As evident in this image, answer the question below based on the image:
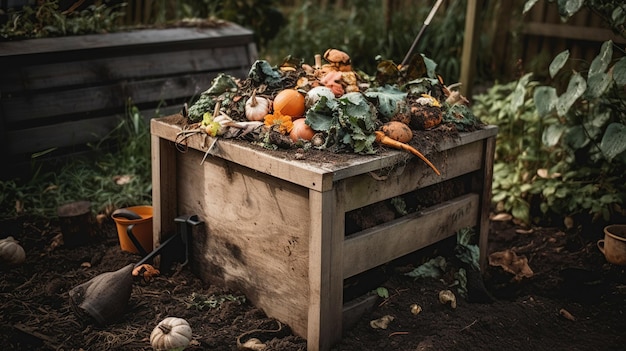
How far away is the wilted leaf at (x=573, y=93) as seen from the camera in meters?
3.59

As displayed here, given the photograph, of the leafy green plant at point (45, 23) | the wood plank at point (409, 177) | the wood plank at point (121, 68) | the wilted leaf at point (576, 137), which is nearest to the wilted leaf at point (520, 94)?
the wilted leaf at point (576, 137)

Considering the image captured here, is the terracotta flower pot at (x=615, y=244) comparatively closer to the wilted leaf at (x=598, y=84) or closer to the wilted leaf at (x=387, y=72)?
the wilted leaf at (x=598, y=84)

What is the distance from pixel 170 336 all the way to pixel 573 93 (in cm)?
249

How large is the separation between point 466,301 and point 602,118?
1.45 meters

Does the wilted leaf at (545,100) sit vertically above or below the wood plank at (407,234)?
above

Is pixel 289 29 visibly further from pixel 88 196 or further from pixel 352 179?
pixel 352 179

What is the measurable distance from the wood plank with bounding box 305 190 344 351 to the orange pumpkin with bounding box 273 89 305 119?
57 cm

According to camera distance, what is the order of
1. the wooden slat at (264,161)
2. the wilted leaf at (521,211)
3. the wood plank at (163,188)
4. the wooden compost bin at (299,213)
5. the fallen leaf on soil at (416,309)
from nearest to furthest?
the wooden slat at (264,161), the wooden compost bin at (299,213), the fallen leaf on soil at (416,309), the wood plank at (163,188), the wilted leaf at (521,211)

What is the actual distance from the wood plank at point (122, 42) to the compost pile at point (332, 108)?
5.23 ft

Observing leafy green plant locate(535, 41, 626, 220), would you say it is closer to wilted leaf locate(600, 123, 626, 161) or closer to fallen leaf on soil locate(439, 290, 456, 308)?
wilted leaf locate(600, 123, 626, 161)

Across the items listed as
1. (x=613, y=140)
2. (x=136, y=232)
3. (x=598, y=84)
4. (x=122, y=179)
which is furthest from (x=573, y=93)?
(x=122, y=179)

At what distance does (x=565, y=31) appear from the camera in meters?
6.29

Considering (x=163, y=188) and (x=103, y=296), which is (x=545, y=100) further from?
(x=103, y=296)

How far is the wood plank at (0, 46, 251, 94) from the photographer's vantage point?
4145 millimetres
